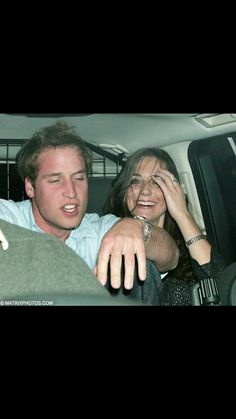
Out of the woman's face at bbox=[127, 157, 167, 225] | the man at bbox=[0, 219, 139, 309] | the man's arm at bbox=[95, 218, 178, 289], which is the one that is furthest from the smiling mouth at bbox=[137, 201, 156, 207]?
the man at bbox=[0, 219, 139, 309]

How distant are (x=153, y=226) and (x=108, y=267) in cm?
40

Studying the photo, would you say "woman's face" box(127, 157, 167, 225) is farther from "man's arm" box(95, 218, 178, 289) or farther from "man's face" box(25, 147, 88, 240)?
"man's face" box(25, 147, 88, 240)

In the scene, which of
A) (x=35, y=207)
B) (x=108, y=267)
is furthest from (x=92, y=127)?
(x=108, y=267)

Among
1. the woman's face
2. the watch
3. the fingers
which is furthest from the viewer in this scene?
the woman's face

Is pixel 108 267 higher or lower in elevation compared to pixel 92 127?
lower

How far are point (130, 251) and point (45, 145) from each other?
0.69 meters

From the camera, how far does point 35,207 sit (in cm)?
357

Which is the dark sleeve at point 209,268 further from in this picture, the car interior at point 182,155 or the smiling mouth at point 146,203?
the smiling mouth at point 146,203

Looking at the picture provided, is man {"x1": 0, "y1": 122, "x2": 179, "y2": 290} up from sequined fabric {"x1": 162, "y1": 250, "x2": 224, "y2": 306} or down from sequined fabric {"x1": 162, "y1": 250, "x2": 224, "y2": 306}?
up

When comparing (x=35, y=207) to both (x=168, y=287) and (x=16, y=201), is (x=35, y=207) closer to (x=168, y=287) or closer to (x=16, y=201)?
(x=16, y=201)

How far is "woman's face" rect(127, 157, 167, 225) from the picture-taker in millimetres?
3660

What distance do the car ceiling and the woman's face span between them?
101 mm
